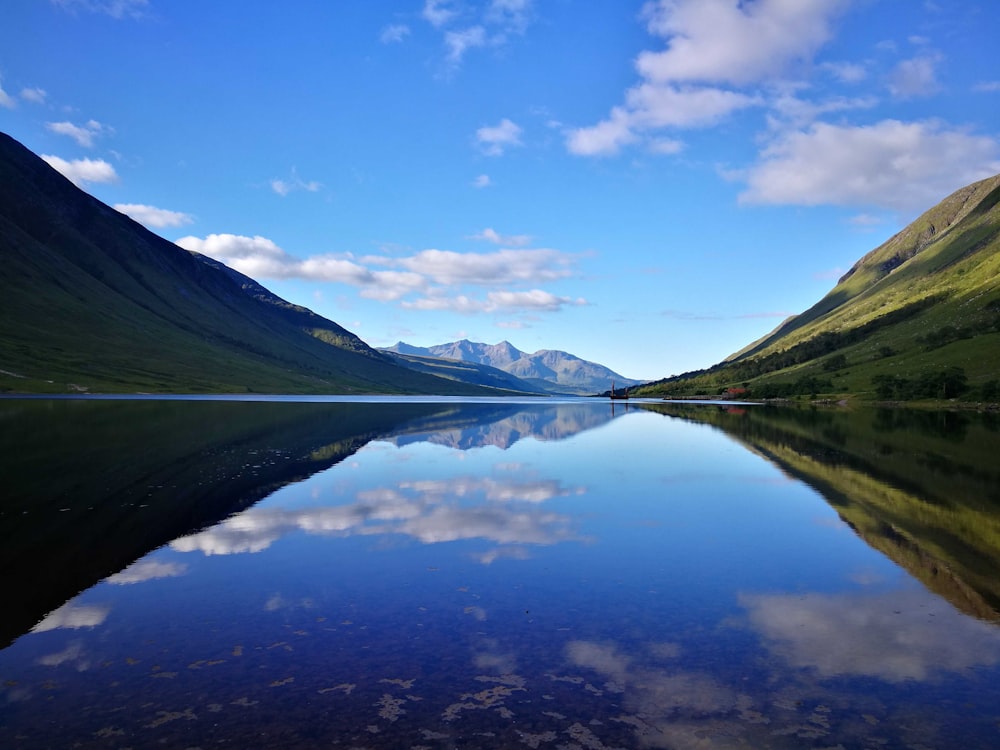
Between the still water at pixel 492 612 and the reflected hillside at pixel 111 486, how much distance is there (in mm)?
218

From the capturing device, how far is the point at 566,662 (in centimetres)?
1477

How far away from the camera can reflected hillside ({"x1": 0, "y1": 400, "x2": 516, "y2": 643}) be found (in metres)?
21.6

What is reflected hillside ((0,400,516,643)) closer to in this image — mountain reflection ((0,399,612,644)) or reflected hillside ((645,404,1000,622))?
mountain reflection ((0,399,612,644))

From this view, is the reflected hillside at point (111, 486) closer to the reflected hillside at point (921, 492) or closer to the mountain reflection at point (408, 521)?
the mountain reflection at point (408, 521)

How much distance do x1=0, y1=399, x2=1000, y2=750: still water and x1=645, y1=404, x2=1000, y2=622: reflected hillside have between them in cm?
24

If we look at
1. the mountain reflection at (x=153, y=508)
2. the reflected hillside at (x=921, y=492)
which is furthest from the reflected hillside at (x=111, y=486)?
the reflected hillside at (x=921, y=492)

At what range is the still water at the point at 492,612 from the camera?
478 inches

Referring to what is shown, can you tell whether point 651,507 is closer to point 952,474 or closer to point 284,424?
point 952,474

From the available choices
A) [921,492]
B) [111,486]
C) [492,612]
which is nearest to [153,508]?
[111,486]

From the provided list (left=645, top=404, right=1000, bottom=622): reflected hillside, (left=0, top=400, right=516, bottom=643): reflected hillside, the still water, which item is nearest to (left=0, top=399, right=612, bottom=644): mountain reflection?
(left=0, top=400, right=516, bottom=643): reflected hillside

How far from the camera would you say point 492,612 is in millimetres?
18172

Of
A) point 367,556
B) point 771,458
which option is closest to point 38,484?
point 367,556

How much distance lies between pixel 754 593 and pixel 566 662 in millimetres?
8669

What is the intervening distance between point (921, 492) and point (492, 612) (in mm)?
32353
